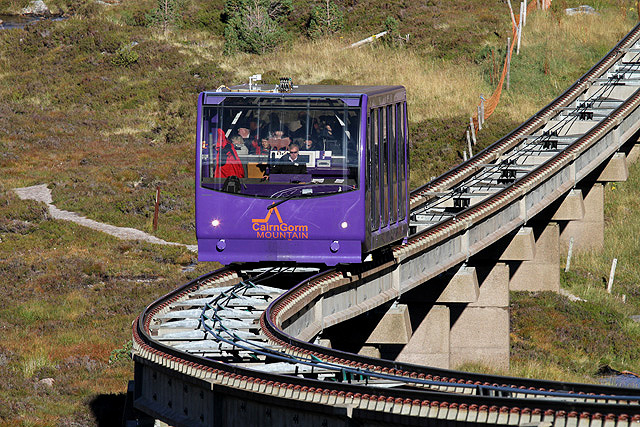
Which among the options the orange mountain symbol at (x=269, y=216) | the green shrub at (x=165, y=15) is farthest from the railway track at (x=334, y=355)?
the green shrub at (x=165, y=15)

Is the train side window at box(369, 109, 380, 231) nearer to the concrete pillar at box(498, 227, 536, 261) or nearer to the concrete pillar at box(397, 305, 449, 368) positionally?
the concrete pillar at box(397, 305, 449, 368)

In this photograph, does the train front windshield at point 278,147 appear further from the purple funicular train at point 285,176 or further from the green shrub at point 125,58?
the green shrub at point 125,58

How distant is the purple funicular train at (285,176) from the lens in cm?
1864

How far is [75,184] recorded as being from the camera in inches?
1713

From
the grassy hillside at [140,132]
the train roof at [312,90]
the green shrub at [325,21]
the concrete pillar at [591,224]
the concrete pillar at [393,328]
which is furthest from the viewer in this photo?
the green shrub at [325,21]

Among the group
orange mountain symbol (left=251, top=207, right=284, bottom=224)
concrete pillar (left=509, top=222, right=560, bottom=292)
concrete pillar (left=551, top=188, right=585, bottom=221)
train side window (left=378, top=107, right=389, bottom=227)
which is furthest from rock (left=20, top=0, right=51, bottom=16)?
orange mountain symbol (left=251, top=207, right=284, bottom=224)

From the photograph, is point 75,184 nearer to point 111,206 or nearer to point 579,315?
point 111,206

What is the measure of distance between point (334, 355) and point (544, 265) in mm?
22284

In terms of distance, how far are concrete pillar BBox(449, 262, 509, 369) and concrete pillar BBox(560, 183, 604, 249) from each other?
10.0 metres

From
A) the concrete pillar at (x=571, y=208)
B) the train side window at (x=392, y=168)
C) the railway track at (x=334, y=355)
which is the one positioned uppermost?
the train side window at (x=392, y=168)

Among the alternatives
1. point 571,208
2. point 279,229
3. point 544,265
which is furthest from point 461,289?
point 279,229

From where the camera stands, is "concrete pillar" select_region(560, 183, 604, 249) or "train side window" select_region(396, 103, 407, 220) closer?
"train side window" select_region(396, 103, 407, 220)

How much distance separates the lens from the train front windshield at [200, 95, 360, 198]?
1872 cm

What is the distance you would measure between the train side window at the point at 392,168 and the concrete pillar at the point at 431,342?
286 inches
